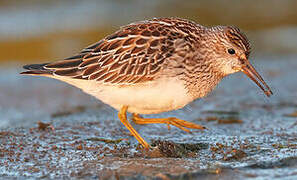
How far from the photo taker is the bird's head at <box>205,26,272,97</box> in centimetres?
754

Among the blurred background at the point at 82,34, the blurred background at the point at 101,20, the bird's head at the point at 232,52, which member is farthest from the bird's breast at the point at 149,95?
the blurred background at the point at 101,20

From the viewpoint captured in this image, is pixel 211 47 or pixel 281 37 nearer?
pixel 211 47

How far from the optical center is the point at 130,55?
7656 mm

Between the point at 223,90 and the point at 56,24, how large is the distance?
389 inches

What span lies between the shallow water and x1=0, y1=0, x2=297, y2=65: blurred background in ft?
14.9

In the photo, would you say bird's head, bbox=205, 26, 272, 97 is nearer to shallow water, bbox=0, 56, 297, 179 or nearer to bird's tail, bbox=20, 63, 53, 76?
shallow water, bbox=0, 56, 297, 179

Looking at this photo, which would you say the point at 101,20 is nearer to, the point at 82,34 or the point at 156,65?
the point at 82,34

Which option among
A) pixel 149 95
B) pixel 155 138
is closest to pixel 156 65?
pixel 149 95

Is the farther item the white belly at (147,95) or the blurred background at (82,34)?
the blurred background at (82,34)

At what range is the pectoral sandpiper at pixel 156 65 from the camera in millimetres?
7281

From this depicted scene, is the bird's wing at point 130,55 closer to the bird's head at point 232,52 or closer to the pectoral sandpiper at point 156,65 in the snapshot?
the pectoral sandpiper at point 156,65

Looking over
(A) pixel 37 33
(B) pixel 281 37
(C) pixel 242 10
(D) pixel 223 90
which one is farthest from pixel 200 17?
(D) pixel 223 90

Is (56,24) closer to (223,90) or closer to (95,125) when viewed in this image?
(223,90)

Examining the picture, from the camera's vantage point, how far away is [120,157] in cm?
695
